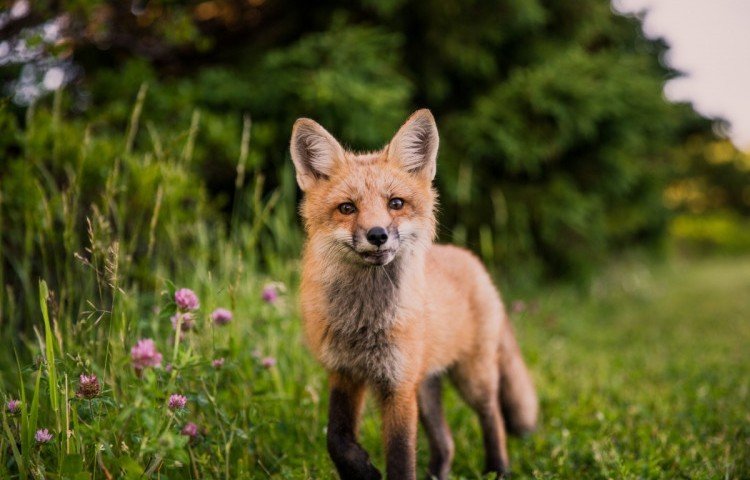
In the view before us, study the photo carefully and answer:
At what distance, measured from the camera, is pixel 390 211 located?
2.46 meters

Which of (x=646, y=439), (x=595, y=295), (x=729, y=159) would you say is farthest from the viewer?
(x=729, y=159)

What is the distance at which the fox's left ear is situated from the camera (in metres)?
2.67

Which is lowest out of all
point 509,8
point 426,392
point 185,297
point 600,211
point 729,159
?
point 426,392

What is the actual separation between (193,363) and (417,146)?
4.68 ft

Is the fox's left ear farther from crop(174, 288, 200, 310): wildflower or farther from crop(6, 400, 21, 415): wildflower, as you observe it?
crop(6, 400, 21, 415): wildflower

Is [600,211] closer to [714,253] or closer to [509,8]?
[509,8]

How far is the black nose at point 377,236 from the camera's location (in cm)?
225

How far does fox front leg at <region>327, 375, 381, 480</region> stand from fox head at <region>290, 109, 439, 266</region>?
57cm

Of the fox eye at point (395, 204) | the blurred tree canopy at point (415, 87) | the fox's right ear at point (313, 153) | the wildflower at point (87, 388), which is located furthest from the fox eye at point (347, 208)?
the blurred tree canopy at point (415, 87)

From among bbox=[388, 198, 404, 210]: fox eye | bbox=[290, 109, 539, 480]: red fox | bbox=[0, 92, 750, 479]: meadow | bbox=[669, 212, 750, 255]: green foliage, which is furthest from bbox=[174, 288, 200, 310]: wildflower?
bbox=[669, 212, 750, 255]: green foliage

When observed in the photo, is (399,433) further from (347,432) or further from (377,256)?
(377,256)

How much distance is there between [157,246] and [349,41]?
259cm

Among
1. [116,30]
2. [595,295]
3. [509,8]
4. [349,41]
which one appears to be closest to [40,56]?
[116,30]

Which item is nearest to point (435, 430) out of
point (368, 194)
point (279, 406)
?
point (279, 406)
